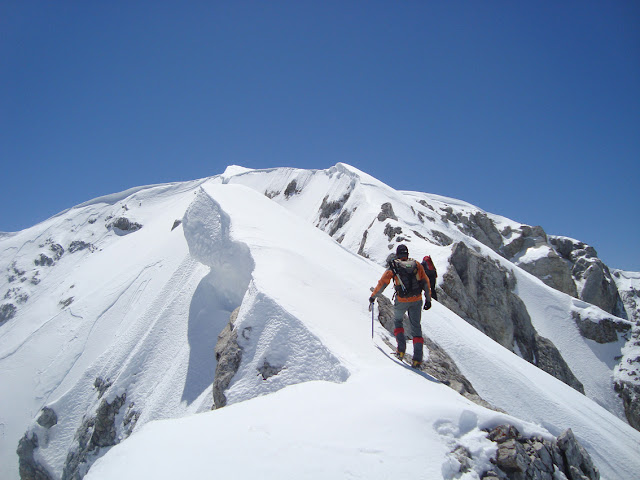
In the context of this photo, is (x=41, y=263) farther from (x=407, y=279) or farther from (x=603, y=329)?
(x=603, y=329)

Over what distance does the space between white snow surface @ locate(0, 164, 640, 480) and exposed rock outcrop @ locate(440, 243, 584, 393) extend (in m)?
2.28

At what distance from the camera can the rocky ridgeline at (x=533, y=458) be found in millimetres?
4660

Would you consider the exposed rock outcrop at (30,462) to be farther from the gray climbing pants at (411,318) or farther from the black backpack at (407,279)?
the black backpack at (407,279)

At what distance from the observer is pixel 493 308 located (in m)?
24.2

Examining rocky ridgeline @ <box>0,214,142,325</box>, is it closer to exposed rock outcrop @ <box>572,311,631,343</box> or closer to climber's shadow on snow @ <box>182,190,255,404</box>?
climber's shadow on snow @ <box>182,190,255,404</box>

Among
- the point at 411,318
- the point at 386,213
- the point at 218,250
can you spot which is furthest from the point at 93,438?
the point at 386,213

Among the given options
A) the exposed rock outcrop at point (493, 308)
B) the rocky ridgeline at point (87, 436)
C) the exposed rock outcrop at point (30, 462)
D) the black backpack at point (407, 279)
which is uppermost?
the exposed rock outcrop at point (493, 308)

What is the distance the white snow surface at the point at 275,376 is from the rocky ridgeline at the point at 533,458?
5.7 inches

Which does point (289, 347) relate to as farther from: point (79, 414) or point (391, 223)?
point (391, 223)

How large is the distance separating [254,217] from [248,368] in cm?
857

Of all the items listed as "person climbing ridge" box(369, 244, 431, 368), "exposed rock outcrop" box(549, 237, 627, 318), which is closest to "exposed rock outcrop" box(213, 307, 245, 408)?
"person climbing ridge" box(369, 244, 431, 368)

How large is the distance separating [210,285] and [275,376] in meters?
8.66

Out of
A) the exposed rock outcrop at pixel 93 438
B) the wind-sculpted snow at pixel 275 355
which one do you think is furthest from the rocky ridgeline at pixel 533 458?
the exposed rock outcrop at pixel 93 438

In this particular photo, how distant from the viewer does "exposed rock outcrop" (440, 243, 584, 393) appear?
23.3m
